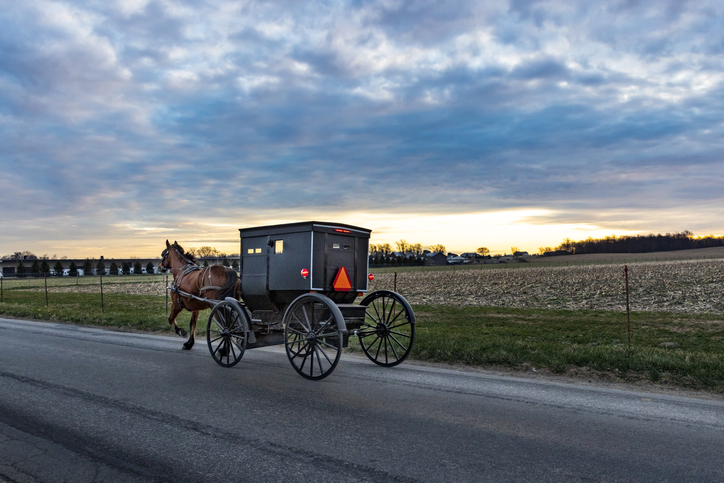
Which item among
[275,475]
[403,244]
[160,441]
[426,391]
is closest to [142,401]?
[160,441]

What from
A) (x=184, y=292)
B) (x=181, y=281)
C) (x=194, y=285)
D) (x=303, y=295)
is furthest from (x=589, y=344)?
(x=181, y=281)

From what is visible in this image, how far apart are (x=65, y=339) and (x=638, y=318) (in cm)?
1682

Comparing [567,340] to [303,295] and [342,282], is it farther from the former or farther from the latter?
[303,295]

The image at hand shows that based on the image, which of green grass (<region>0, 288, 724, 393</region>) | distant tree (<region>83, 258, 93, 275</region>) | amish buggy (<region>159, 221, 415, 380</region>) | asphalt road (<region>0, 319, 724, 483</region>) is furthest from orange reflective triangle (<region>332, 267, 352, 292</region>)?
distant tree (<region>83, 258, 93, 275</region>)

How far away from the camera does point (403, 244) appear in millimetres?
178250

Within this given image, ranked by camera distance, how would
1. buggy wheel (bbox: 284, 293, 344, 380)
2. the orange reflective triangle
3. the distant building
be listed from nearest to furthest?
buggy wheel (bbox: 284, 293, 344, 380) → the orange reflective triangle → the distant building

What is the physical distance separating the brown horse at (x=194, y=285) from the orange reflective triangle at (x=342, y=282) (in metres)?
2.81

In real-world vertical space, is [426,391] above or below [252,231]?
below

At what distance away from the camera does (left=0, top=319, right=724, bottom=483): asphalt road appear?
12.7 feet

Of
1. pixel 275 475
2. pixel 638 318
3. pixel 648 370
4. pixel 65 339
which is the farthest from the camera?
pixel 638 318

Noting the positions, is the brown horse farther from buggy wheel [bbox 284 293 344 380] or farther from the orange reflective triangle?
the orange reflective triangle

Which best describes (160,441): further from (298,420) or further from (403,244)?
(403,244)

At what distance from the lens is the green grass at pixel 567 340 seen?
24.8 feet

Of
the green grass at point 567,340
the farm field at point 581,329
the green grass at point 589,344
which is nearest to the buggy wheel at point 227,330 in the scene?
the farm field at point 581,329
